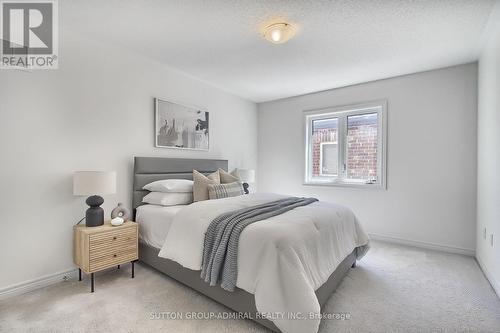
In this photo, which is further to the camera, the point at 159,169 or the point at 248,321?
the point at 159,169

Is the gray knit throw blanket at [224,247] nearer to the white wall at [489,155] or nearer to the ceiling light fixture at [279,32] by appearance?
the ceiling light fixture at [279,32]

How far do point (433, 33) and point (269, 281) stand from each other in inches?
113

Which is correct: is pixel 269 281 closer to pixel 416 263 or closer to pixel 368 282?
pixel 368 282

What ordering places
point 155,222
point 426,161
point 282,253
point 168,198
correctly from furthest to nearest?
point 426,161, point 168,198, point 155,222, point 282,253

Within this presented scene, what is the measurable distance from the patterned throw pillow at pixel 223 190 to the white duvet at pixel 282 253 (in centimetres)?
51

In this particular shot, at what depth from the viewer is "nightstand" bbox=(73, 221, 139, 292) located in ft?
7.18

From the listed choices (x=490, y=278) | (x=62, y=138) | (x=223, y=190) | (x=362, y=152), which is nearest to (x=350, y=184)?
(x=362, y=152)

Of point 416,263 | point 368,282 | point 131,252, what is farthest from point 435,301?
point 131,252

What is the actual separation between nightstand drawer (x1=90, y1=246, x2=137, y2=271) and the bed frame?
207 mm

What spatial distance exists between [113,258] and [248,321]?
4.74 ft

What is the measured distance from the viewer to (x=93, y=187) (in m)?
2.24

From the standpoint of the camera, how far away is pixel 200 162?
3740mm

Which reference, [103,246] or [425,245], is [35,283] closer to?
[103,246]

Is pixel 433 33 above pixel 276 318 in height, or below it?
above
